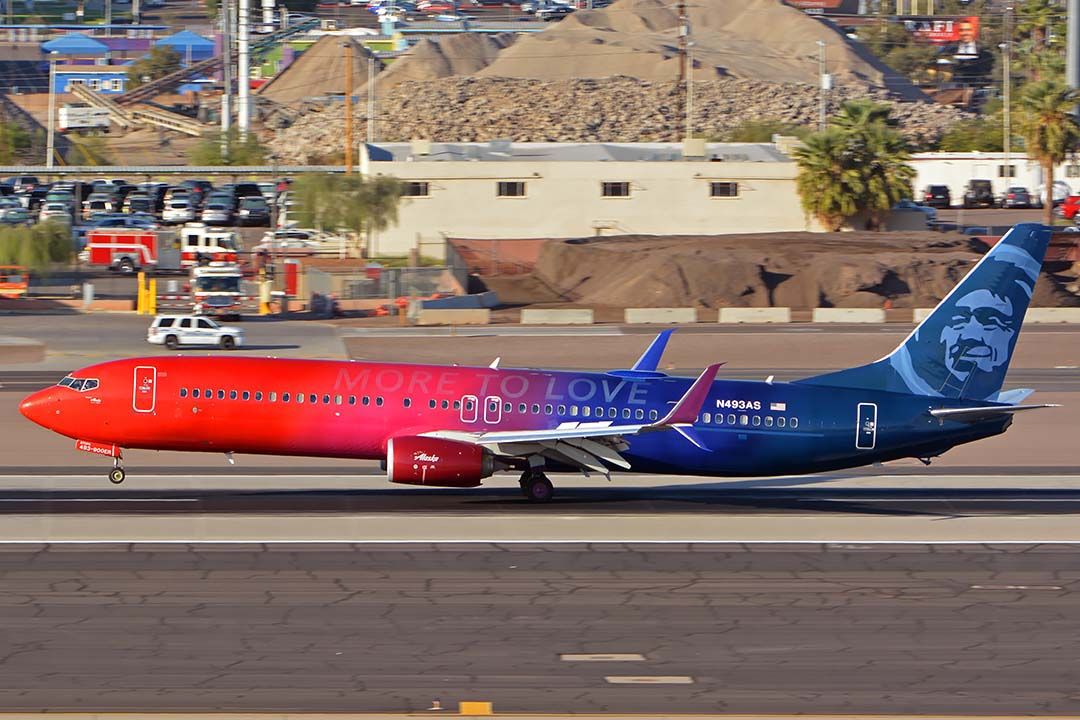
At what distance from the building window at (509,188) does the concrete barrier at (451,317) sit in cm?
2741

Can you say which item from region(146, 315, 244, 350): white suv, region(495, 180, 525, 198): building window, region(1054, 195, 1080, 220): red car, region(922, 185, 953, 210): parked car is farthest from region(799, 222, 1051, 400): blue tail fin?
region(922, 185, 953, 210): parked car

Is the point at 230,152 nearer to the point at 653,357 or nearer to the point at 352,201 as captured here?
the point at 352,201

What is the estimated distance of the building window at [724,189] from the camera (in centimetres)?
9875

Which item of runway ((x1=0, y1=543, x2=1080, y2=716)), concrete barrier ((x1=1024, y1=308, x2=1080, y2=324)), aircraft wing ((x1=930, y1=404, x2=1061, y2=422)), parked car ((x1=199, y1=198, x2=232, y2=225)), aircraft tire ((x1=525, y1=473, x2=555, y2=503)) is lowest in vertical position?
runway ((x1=0, y1=543, x2=1080, y2=716))

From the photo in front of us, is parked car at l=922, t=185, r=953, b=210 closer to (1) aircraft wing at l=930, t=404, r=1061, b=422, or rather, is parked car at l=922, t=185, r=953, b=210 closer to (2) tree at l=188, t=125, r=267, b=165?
(2) tree at l=188, t=125, r=267, b=165

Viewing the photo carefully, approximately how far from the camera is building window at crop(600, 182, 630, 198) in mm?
98812

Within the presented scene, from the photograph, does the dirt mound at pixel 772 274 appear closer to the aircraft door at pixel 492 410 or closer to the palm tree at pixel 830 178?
the palm tree at pixel 830 178

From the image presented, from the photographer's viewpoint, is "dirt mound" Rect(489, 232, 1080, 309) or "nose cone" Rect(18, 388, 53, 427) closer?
"nose cone" Rect(18, 388, 53, 427)

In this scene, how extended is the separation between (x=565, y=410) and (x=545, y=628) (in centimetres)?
985

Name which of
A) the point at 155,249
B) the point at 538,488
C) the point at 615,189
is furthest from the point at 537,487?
the point at 615,189

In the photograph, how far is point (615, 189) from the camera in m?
99.1

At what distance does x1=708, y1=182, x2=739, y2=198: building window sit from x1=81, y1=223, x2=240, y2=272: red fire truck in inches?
1254

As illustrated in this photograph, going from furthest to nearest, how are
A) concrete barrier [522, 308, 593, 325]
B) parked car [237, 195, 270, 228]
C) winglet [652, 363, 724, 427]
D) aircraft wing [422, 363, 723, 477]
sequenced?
parked car [237, 195, 270, 228] → concrete barrier [522, 308, 593, 325] → aircraft wing [422, 363, 723, 477] → winglet [652, 363, 724, 427]

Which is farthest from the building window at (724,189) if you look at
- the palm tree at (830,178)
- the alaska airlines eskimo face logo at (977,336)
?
the alaska airlines eskimo face logo at (977,336)
